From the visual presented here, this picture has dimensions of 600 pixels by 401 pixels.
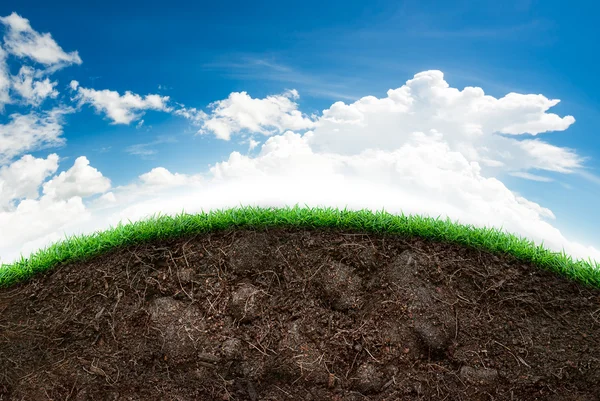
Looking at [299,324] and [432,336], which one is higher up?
[299,324]

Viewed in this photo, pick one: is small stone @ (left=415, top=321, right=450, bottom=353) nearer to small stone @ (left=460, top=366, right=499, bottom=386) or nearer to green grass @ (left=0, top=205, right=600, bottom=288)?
small stone @ (left=460, top=366, right=499, bottom=386)

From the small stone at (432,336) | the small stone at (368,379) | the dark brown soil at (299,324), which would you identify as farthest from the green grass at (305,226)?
the small stone at (368,379)

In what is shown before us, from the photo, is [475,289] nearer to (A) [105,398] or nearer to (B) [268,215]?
(B) [268,215]

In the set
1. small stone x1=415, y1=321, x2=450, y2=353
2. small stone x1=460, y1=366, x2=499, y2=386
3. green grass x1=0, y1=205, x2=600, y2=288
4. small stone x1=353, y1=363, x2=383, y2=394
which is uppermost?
green grass x1=0, y1=205, x2=600, y2=288

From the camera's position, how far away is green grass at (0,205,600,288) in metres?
4.99

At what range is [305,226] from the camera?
4977 mm

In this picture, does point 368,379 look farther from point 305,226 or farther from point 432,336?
point 305,226

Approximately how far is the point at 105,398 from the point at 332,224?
8.86 ft

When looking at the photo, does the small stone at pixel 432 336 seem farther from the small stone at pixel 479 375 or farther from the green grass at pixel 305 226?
the green grass at pixel 305 226

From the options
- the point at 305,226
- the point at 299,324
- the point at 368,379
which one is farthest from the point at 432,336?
the point at 305,226

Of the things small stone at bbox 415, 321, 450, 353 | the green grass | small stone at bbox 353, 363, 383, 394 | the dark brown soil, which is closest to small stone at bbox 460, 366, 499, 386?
the dark brown soil

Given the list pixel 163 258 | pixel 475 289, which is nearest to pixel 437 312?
pixel 475 289

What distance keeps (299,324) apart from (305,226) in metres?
1.04

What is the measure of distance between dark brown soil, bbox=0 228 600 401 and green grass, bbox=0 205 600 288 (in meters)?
0.12
